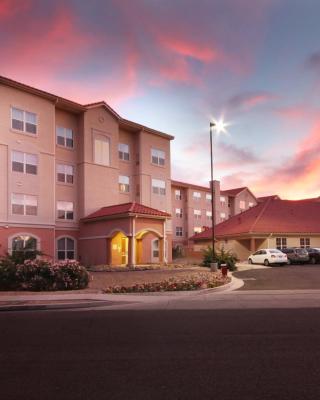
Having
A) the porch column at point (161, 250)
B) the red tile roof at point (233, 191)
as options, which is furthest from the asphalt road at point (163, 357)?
the red tile roof at point (233, 191)

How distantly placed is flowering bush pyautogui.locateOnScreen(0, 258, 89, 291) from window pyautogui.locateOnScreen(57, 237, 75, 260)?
16447mm

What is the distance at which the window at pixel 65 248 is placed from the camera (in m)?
37.5

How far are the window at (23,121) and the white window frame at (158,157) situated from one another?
13.0m

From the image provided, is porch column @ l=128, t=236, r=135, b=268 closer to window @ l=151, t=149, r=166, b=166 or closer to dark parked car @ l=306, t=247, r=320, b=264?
window @ l=151, t=149, r=166, b=166

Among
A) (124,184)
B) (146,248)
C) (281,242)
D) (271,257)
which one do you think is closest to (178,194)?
(281,242)

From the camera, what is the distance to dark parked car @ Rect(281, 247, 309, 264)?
4069cm

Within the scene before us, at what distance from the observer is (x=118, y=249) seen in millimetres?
38781

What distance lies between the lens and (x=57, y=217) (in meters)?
37.4

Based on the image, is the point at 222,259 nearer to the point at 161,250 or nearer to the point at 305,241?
the point at 161,250

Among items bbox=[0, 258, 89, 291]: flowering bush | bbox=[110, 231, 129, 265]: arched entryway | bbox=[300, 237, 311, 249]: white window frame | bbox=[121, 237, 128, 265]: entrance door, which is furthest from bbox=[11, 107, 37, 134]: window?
bbox=[300, 237, 311, 249]: white window frame

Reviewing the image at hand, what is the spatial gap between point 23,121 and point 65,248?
36.3 feet

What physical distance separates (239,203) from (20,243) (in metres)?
48.8

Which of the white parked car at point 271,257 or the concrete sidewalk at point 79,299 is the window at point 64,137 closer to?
the white parked car at point 271,257

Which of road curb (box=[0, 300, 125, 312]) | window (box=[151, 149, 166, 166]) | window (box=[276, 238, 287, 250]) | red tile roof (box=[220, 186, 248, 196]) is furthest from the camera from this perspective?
red tile roof (box=[220, 186, 248, 196])
